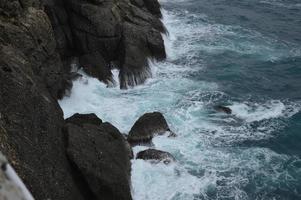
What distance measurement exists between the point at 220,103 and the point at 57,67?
35.2 ft

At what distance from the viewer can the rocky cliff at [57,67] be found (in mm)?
13930

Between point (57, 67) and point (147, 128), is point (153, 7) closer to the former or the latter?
point (57, 67)

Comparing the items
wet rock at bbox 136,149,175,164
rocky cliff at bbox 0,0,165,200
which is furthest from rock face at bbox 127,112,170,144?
rocky cliff at bbox 0,0,165,200

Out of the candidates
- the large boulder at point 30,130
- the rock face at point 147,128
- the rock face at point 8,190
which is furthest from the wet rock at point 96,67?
the rock face at point 8,190

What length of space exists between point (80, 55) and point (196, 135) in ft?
38.1

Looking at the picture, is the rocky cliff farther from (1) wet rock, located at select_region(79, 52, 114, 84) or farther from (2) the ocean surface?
(2) the ocean surface

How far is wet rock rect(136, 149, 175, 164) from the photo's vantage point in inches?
832

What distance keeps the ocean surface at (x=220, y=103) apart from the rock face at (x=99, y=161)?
1.88 m

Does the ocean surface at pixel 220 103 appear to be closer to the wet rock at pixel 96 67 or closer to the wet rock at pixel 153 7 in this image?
the wet rock at pixel 96 67

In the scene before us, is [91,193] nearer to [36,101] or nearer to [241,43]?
[36,101]

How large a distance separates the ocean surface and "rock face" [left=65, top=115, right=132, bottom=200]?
1.88 meters

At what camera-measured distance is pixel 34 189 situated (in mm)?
12570

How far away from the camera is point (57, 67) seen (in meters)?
24.9

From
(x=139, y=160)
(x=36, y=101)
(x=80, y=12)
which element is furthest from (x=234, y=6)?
(x=36, y=101)
